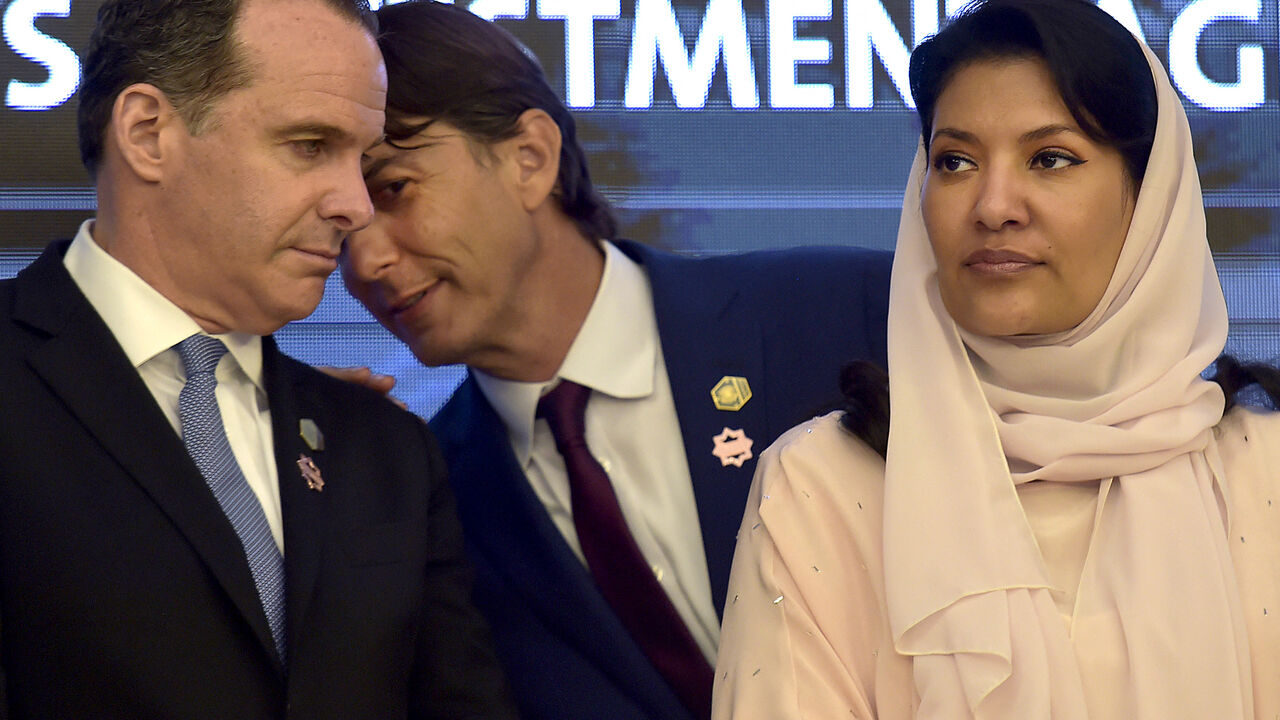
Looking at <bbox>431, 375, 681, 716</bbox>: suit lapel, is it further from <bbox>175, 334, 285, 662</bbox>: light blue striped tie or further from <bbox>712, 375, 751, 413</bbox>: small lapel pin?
<bbox>175, 334, 285, 662</bbox>: light blue striped tie

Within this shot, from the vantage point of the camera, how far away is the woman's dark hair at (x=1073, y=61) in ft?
6.22

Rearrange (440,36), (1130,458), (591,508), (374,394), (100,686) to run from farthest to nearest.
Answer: (440,36) < (591,508) < (374,394) < (1130,458) < (100,686)

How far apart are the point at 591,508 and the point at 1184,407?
3.27ft

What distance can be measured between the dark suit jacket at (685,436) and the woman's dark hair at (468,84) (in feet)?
0.65

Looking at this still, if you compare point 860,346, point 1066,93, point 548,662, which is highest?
point 1066,93

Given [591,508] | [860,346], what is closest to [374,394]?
[591,508]

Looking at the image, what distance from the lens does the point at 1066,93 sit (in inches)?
74.3

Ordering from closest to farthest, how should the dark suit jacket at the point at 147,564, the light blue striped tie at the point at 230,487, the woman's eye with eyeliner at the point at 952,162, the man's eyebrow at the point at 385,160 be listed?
1. the dark suit jacket at the point at 147,564
2. the light blue striped tie at the point at 230,487
3. the woman's eye with eyeliner at the point at 952,162
4. the man's eyebrow at the point at 385,160

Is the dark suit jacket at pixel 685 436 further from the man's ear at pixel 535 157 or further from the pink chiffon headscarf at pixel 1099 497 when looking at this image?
the pink chiffon headscarf at pixel 1099 497

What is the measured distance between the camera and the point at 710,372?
2516 millimetres

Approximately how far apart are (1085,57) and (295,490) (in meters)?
1.24

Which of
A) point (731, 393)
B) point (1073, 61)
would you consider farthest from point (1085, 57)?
point (731, 393)

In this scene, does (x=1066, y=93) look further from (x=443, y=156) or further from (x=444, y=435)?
(x=444, y=435)

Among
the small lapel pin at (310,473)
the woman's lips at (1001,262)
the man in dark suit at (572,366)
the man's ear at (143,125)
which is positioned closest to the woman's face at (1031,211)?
the woman's lips at (1001,262)
